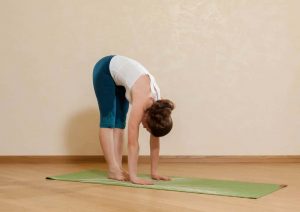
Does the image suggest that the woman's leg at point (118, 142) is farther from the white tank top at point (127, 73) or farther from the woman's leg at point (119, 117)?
the white tank top at point (127, 73)

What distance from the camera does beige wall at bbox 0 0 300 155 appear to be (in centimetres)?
350

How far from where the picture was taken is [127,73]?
2512 millimetres

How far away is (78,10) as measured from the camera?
356 cm

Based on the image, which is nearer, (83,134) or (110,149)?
(110,149)

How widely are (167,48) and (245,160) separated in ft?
3.39

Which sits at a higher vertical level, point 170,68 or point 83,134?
point 170,68

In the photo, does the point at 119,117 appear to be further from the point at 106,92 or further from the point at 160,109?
the point at 160,109

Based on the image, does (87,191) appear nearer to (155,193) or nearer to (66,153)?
(155,193)

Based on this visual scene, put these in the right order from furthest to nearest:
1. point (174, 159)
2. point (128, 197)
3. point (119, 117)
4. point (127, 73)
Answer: point (174, 159) → point (119, 117) → point (127, 73) → point (128, 197)

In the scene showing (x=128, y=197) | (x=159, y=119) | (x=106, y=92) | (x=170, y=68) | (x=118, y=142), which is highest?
(x=170, y=68)

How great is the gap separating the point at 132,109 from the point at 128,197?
51cm

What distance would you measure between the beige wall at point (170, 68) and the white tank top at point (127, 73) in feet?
3.19

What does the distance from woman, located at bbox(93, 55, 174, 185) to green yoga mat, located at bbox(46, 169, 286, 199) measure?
0.28 ft

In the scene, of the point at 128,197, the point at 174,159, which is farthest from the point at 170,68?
the point at 128,197
